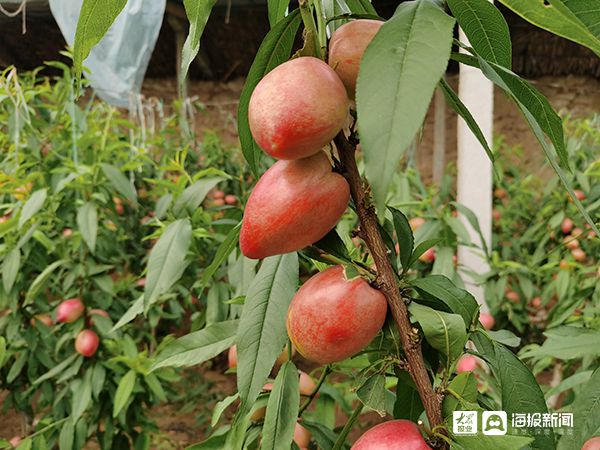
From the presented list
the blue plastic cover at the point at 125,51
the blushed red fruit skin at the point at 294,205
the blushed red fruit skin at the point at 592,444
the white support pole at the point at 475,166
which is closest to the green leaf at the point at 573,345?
the blushed red fruit skin at the point at 592,444

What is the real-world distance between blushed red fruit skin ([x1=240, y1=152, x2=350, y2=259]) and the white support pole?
111cm

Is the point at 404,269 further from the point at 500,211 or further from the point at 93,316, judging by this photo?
the point at 500,211

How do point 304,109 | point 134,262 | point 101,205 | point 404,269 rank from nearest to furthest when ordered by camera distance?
Result: point 304,109, point 404,269, point 101,205, point 134,262

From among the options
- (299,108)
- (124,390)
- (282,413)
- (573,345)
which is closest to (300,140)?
(299,108)

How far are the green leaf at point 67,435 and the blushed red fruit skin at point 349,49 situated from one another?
103 cm

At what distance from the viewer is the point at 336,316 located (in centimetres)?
33

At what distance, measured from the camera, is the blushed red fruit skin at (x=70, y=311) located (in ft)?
3.92

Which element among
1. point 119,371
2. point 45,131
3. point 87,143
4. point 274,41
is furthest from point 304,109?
point 45,131

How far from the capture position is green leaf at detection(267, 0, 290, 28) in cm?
41

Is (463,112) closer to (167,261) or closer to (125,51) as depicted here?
(167,261)

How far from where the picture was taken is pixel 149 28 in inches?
75.6

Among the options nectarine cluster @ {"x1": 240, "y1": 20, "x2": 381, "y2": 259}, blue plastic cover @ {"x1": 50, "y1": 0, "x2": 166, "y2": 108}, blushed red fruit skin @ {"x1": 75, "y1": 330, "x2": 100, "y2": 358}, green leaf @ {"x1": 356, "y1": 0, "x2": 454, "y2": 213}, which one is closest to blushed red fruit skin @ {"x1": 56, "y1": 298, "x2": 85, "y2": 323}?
blushed red fruit skin @ {"x1": 75, "y1": 330, "x2": 100, "y2": 358}

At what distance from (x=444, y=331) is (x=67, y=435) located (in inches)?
40.6

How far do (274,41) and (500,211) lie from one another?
5.22 ft
